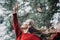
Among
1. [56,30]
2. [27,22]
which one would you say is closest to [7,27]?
[27,22]

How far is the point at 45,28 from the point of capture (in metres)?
2.19

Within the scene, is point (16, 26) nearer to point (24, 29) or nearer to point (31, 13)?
point (24, 29)

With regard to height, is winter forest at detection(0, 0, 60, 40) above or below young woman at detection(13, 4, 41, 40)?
above

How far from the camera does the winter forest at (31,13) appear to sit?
2.20 meters

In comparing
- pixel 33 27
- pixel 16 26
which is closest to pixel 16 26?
pixel 16 26

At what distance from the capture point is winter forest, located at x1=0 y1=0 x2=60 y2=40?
220cm

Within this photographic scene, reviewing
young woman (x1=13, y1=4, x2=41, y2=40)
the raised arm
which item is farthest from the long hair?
the raised arm

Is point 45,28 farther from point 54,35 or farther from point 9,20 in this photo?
point 9,20

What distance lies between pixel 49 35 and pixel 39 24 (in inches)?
6.0

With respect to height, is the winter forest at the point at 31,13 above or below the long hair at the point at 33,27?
above

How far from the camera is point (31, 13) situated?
7.34 ft

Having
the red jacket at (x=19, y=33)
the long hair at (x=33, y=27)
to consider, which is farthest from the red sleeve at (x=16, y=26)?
the long hair at (x=33, y=27)

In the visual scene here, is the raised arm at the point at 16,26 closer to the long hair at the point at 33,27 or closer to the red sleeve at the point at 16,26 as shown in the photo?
the red sleeve at the point at 16,26

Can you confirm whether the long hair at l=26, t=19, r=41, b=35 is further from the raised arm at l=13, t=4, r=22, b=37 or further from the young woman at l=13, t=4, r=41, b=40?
the raised arm at l=13, t=4, r=22, b=37
